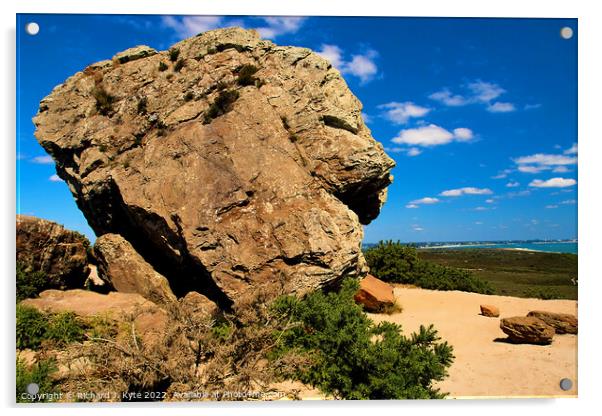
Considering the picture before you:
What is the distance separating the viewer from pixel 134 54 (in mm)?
10273

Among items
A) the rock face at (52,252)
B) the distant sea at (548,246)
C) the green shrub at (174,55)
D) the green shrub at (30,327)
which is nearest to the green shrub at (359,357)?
the distant sea at (548,246)

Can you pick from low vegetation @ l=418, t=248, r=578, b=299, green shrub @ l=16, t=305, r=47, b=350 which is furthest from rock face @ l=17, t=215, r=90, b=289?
low vegetation @ l=418, t=248, r=578, b=299

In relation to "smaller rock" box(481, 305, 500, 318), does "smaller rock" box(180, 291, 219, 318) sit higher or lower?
A: higher

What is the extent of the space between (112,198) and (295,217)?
16.0ft

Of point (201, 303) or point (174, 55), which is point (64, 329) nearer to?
point (201, 303)

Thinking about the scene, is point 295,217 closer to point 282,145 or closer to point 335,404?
point 282,145

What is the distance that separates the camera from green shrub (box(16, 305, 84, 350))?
6336 millimetres

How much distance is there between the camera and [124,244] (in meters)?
8.77

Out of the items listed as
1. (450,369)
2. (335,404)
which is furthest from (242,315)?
(450,369)

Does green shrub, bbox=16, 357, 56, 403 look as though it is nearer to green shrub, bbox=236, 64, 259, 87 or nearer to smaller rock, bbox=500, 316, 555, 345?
green shrub, bbox=236, 64, 259, 87

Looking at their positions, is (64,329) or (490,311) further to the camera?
(490,311)

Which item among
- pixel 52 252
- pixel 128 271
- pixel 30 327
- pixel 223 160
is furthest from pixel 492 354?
A: pixel 52 252

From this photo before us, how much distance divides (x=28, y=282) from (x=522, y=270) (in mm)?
15020

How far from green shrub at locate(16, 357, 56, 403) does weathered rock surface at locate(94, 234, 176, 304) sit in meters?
2.78
